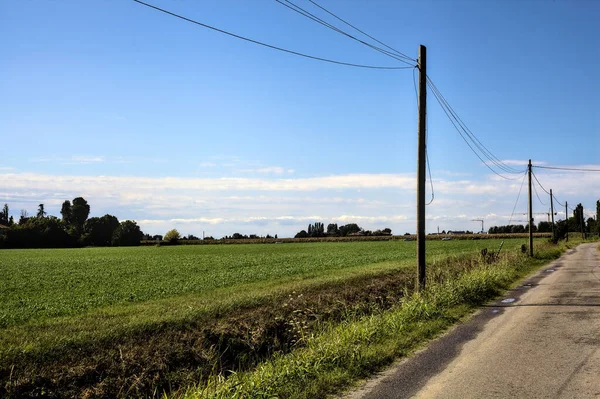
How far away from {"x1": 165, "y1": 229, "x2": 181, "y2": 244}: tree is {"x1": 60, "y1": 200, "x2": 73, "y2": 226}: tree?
5050 cm

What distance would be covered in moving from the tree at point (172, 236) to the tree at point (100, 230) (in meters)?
19.0

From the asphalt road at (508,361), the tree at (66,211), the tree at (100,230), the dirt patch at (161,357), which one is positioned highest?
the tree at (66,211)

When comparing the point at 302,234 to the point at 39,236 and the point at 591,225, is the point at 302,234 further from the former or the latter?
the point at 591,225

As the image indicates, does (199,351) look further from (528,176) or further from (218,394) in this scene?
(528,176)

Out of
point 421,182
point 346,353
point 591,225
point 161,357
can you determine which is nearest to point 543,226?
point 591,225

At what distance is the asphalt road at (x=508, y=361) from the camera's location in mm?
6742

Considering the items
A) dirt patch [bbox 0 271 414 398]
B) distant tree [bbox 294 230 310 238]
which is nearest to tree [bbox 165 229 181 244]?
distant tree [bbox 294 230 310 238]

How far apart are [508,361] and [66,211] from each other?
153m

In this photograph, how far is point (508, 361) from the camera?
8172 mm

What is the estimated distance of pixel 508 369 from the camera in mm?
7719

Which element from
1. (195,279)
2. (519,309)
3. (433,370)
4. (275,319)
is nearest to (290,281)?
(195,279)

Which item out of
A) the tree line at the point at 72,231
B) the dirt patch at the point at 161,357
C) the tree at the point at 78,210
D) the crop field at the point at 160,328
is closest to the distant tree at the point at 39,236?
the tree line at the point at 72,231

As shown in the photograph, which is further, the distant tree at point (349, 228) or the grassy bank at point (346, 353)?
the distant tree at point (349, 228)

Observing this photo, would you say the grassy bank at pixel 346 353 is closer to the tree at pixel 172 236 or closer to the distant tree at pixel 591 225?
the tree at pixel 172 236
